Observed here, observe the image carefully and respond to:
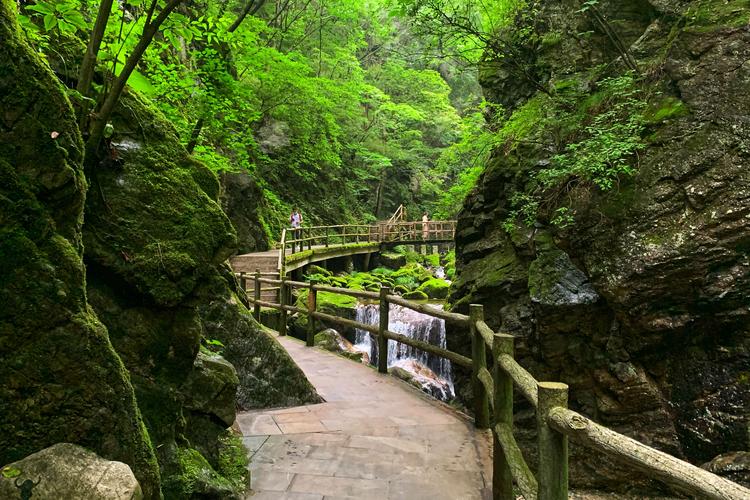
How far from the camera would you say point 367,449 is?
396 centimetres

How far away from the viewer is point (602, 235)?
5.75m

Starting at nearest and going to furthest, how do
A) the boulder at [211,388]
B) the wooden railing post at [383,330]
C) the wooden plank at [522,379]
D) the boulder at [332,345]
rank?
the wooden plank at [522,379]
the boulder at [211,388]
the wooden railing post at [383,330]
the boulder at [332,345]

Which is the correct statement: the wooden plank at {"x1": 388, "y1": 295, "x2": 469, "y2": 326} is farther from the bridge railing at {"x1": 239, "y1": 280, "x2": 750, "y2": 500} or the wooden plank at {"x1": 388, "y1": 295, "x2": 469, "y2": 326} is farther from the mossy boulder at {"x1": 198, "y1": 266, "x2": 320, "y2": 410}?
the mossy boulder at {"x1": 198, "y1": 266, "x2": 320, "y2": 410}

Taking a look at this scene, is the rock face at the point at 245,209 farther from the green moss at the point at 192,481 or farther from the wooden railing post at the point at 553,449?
the wooden railing post at the point at 553,449

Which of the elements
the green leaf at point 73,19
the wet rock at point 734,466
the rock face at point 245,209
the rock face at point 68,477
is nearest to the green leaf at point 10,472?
the rock face at point 68,477

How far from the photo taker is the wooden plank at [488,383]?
3492 mm

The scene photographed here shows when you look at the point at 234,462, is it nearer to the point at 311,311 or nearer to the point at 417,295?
the point at 311,311

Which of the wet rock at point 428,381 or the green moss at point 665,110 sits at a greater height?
the green moss at point 665,110

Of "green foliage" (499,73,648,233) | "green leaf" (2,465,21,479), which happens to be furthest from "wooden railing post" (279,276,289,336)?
"green leaf" (2,465,21,479)

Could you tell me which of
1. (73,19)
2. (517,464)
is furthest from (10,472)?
(517,464)

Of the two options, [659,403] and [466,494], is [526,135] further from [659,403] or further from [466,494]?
[466,494]

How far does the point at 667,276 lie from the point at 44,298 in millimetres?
5632

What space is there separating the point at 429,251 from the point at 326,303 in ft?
72.0

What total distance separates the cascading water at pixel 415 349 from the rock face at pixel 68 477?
26.5ft
